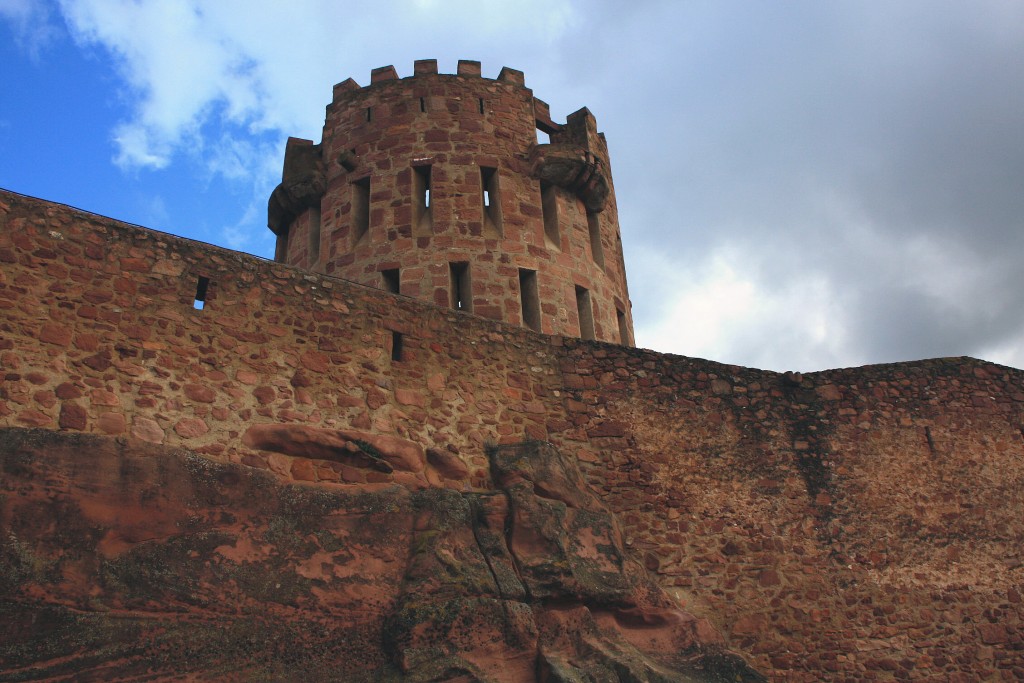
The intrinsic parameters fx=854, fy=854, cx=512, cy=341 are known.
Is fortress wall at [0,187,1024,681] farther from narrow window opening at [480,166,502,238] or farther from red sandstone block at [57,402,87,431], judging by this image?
narrow window opening at [480,166,502,238]

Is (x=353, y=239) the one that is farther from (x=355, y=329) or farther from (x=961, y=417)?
(x=961, y=417)

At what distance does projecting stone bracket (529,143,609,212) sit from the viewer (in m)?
14.3

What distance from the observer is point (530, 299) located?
13234 mm

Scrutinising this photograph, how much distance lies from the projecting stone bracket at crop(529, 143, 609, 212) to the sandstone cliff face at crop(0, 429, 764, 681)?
807 centimetres

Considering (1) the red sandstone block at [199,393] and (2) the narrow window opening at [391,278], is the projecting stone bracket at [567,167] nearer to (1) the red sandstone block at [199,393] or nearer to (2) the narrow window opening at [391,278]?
(2) the narrow window opening at [391,278]

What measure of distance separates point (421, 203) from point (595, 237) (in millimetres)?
3198

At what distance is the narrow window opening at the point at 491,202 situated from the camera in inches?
533

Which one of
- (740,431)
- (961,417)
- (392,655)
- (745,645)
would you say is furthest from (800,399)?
(392,655)

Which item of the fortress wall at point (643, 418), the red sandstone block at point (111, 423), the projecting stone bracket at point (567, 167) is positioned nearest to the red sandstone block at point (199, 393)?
the fortress wall at point (643, 418)

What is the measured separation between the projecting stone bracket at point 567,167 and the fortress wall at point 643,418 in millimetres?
5790

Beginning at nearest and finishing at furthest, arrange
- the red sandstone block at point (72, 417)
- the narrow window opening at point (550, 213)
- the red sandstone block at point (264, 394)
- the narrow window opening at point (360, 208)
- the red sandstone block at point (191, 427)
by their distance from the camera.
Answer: the red sandstone block at point (72, 417)
the red sandstone block at point (191, 427)
the red sandstone block at point (264, 394)
the narrow window opening at point (360, 208)
the narrow window opening at point (550, 213)

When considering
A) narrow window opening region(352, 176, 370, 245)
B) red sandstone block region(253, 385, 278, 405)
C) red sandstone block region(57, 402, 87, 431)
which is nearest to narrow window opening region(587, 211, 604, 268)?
narrow window opening region(352, 176, 370, 245)

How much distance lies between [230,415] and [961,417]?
8.49 m

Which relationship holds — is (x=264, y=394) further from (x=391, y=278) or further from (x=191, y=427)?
(x=391, y=278)
